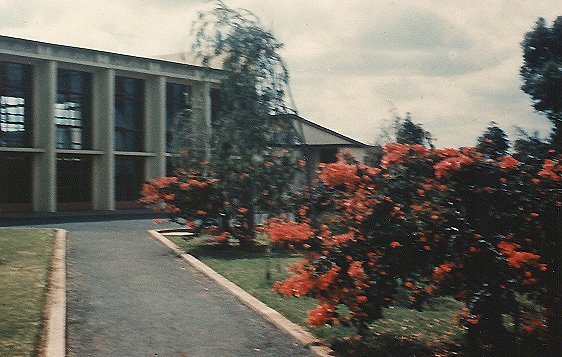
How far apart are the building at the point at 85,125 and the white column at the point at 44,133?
0.05 m

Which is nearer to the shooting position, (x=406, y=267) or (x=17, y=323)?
(x=406, y=267)

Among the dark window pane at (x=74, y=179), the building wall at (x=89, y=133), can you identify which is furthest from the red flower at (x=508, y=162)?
the dark window pane at (x=74, y=179)

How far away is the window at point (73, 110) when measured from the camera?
31.5m

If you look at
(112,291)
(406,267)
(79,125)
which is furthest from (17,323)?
(79,125)

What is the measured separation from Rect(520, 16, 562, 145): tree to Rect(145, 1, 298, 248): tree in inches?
398

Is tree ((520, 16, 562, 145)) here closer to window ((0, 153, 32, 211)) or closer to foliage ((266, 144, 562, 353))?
foliage ((266, 144, 562, 353))

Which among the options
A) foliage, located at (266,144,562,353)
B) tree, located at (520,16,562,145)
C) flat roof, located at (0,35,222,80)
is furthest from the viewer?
flat roof, located at (0,35,222,80)

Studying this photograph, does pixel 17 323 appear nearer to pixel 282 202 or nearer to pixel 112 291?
pixel 112 291

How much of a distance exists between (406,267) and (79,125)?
27645 mm

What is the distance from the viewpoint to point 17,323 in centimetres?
789

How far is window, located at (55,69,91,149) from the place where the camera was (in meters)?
31.5

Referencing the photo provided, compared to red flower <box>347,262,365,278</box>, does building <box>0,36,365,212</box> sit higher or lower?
higher

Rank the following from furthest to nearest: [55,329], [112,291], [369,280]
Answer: [112,291], [55,329], [369,280]

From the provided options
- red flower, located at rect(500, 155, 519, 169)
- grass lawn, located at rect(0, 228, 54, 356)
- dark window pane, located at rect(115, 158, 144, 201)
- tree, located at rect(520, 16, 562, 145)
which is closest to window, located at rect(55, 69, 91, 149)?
dark window pane, located at rect(115, 158, 144, 201)
